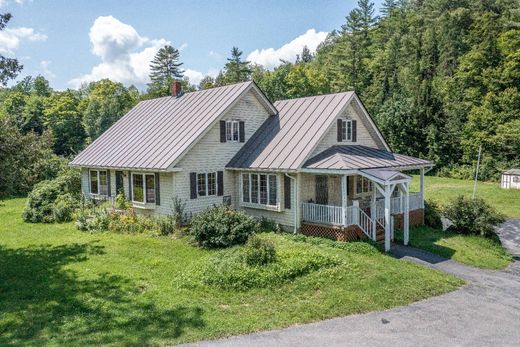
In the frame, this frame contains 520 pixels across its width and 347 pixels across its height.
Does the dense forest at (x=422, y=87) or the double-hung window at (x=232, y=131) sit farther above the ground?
the dense forest at (x=422, y=87)

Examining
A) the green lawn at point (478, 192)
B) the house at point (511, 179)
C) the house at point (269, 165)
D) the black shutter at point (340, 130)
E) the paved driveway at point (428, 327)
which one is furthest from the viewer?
the house at point (511, 179)

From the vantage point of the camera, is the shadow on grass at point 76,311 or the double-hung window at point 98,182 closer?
the shadow on grass at point 76,311

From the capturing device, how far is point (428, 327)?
10.1 metres

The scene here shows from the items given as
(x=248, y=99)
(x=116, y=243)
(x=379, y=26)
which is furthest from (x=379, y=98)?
(x=116, y=243)

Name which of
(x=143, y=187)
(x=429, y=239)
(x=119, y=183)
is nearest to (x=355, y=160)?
(x=429, y=239)

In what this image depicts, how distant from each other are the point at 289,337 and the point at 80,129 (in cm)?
5957

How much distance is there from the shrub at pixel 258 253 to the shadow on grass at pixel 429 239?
7.59 m

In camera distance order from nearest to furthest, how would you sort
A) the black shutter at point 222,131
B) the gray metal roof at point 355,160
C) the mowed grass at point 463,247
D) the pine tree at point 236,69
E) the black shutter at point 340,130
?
the mowed grass at point 463,247
the gray metal roof at point 355,160
the black shutter at point 340,130
the black shutter at point 222,131
the pine tree at point 236,69

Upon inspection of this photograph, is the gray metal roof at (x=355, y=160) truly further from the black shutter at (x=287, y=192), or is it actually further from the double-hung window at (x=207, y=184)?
the double-hung window at (x=207, y=184)

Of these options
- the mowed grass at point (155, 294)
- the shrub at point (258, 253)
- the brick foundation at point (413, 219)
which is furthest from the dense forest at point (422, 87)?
the brick foundation at point (413, 219)

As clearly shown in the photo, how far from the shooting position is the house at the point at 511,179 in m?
35.7

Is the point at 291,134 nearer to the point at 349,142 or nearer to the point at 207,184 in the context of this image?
the point at 349,142

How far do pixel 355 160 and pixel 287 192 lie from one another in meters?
3.19

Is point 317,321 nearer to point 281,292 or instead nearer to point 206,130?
point 281,292
